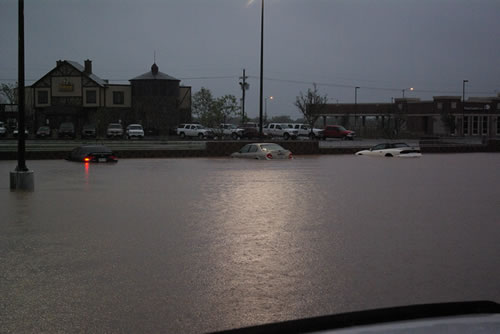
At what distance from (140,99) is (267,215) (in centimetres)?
6951

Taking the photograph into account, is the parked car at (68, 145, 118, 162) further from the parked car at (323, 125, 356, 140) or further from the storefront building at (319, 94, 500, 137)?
the storefront building at (319, 94, 500, 137)

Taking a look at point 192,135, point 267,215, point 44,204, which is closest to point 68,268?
point 267,215

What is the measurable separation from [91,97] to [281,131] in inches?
1180

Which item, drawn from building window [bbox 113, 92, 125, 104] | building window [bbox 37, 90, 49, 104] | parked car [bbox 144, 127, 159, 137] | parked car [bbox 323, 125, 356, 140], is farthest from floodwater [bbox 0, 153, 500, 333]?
building window [bbox 113, 92, 125, 104]

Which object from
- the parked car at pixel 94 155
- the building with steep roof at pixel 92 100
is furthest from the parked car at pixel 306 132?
the parked car at pixel 94 155

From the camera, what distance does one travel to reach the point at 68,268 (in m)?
8.09

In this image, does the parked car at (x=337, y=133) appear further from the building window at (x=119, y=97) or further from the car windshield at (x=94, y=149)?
the car windshield at (x=94, y=149)

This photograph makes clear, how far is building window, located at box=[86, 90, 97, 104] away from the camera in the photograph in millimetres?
77562

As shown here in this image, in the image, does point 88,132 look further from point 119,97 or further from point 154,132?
point 119,97

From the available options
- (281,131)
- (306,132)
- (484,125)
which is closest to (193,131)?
(281,131)

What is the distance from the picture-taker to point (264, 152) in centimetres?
3456

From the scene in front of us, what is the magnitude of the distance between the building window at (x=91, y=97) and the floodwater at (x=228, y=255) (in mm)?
62423

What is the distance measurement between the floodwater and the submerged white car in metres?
20.8

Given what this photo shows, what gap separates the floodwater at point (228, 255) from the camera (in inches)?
250
